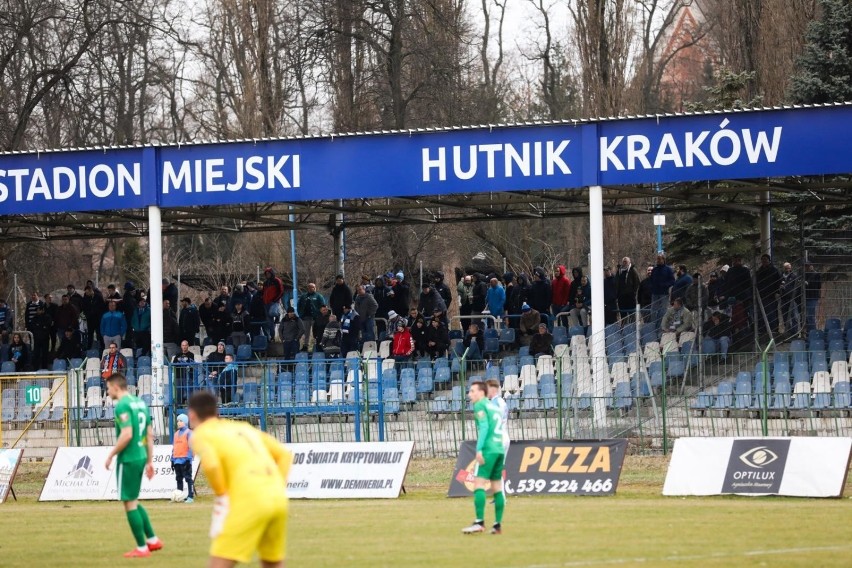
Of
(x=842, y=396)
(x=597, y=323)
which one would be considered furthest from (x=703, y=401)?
(x=597, y=323)

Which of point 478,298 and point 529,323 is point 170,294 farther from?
point 529,323

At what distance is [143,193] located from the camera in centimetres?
2717

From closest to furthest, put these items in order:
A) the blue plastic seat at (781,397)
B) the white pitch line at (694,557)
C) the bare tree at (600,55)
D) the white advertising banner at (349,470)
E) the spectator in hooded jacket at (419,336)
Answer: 1. the white pitch line at (694,557)
2. the white advertising banner at (349,470)
3. the blue plastic seat at (781,397)
4. the spectator in hooded jacket at (419,336)
5. the bare tree at (600,55)

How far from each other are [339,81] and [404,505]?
26386 millimetres

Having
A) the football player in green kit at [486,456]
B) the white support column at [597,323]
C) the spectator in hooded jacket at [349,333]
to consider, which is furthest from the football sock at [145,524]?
the spectator in hooded jacket at [349,333]

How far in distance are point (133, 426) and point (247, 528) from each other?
595 centimetres

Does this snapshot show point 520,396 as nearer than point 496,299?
Yes

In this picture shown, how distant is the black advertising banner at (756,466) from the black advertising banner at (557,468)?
1544mm

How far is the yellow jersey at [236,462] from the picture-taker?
29.4 feet

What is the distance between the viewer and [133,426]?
14430mm

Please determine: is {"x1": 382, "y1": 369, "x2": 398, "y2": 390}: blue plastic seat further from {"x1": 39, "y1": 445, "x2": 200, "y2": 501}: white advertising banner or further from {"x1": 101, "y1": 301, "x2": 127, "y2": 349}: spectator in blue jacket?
{"x1": 101, "y1": 301, "x2": 127, "y2": 349}: spectator in blue jacket

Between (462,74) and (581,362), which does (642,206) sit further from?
(462,74)

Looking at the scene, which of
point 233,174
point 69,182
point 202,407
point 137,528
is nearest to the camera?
point 202,407

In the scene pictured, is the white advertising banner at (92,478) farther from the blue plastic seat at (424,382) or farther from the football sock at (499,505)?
the football sock at (499,505)
